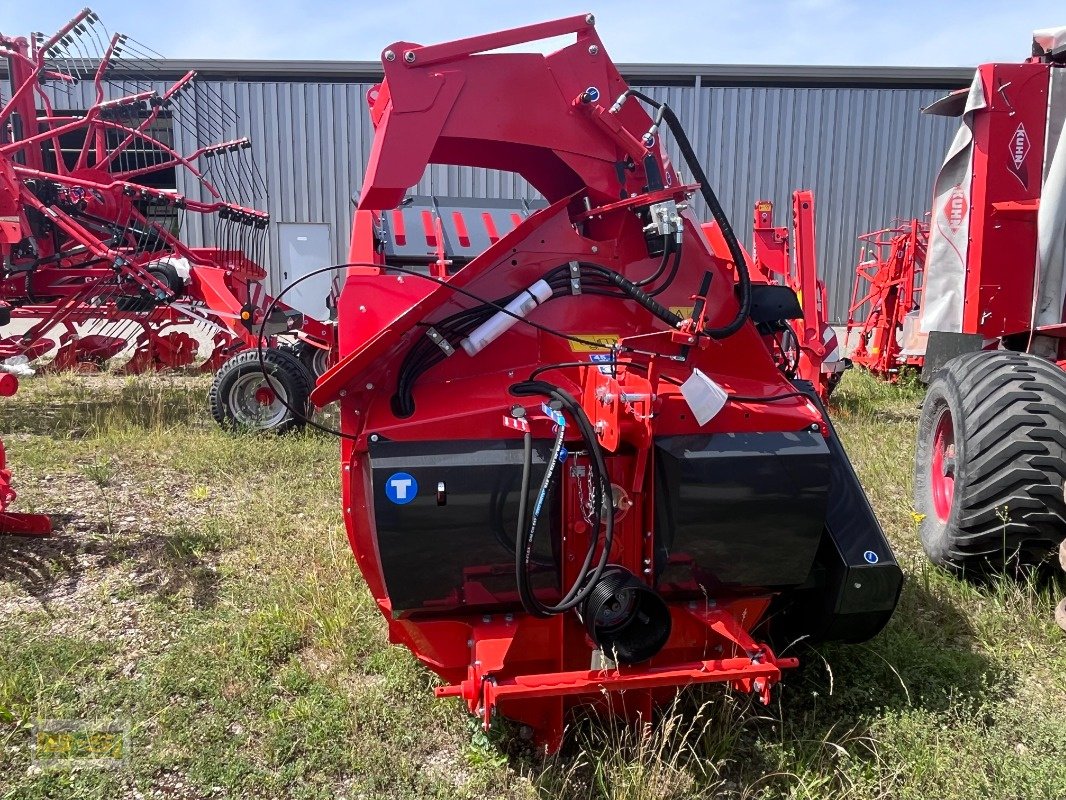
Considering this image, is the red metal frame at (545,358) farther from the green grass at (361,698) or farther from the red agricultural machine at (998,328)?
the red agricultural machine at (998,328)

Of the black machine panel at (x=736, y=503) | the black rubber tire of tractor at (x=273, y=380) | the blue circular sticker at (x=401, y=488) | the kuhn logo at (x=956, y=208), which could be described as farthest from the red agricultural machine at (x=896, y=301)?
the blue circular sticker at (x=401, y=488)

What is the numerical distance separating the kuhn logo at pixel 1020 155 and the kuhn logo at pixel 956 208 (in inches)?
11.0

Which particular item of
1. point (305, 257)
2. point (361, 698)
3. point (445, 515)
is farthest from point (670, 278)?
point (305, 257)

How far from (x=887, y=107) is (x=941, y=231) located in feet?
36.3

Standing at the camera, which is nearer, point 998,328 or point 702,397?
point 702,397

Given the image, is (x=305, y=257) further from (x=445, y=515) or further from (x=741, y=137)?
(x=741, y=137)

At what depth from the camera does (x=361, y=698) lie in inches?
108

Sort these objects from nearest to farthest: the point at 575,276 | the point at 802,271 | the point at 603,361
Answer: the point at 603,361
the point at 575,276
the point at 802,271

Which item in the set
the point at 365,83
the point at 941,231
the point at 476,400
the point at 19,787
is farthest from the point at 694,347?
the point at 365,83

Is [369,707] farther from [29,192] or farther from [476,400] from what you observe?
[29,192]

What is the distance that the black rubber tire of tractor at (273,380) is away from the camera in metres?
6.01

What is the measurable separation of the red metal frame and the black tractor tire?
16.2 ft

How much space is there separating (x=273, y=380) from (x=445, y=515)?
4.23m

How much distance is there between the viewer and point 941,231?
4629mm
